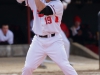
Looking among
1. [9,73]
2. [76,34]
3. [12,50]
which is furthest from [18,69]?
[76,34]

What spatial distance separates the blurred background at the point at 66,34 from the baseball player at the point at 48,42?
8.12ft

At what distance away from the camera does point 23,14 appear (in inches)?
532

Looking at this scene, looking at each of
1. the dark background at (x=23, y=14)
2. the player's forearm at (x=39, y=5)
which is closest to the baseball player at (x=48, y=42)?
the player's forearm at (x=39, y=5)

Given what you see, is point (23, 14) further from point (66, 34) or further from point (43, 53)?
point (43, 53)

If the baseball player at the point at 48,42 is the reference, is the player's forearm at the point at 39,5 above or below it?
above

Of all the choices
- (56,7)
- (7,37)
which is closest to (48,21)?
(56,7)

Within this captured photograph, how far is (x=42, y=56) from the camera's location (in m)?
5.29

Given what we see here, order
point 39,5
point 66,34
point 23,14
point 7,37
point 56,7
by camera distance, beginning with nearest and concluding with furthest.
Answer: point 39,5
point 56,7
point 66,34
point 7,37
point 23,14

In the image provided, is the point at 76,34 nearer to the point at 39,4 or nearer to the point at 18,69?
the point at 18,69

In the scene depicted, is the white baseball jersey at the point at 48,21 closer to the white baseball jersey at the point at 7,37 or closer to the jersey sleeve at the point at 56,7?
the jersey sleeve at the point at 56,7

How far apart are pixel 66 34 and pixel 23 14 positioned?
3.60m

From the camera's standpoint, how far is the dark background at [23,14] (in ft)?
42.2

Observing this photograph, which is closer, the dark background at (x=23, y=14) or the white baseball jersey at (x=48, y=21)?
the white baseball jersey at (x=48, y=21)

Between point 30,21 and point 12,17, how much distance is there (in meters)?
1.77
